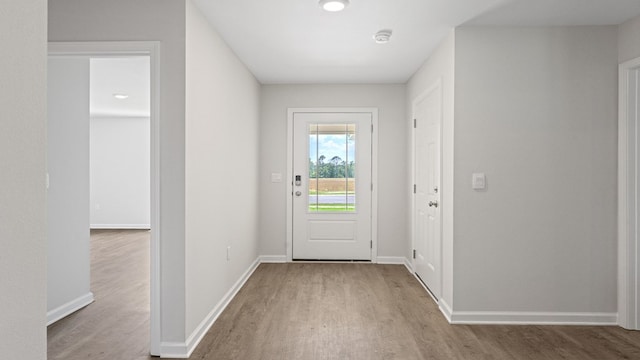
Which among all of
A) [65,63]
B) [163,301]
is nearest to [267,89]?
[65,63]

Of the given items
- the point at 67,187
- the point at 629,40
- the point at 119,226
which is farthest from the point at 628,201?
the point at 119,226

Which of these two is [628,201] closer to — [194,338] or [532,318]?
[532,318]

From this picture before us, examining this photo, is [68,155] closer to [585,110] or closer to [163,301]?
[163,301]

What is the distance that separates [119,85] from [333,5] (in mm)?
4064

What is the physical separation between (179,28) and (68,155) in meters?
1.65

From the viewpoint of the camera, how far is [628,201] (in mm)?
3205

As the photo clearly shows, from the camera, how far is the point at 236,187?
13.6 feet

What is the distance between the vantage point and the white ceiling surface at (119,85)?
4.66m

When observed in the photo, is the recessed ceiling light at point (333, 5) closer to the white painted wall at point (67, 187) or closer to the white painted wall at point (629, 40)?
the white painted wall at point (67, 187)

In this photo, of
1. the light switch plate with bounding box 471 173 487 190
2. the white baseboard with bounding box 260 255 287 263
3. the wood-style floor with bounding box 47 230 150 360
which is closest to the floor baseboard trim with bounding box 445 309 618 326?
the light switch plate with bounding box 471 173 487 190

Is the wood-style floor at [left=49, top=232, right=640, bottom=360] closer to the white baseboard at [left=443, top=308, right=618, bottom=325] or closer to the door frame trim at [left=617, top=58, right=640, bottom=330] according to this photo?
the white baseboard at [left=443, top=308, right=618, bottom=325]

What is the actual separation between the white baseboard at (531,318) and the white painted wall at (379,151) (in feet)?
7.01

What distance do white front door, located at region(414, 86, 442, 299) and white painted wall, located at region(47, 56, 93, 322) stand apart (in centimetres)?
312

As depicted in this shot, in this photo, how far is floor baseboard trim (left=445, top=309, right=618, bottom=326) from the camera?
328 centimetres
